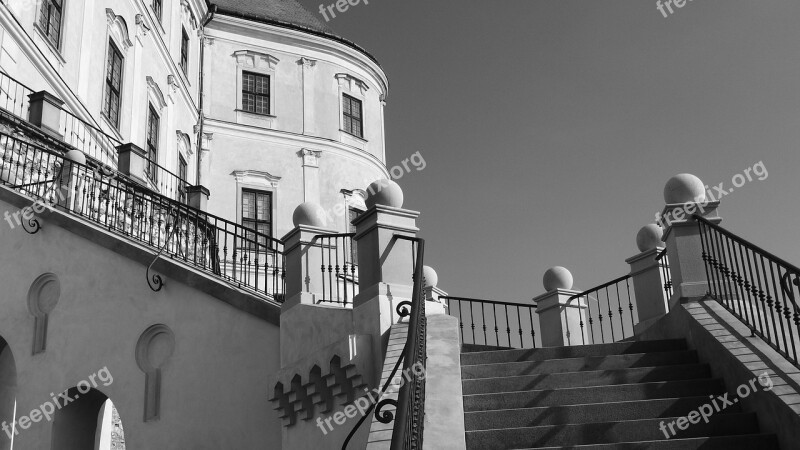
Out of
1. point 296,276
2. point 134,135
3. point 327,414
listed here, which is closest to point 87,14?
point 134,135

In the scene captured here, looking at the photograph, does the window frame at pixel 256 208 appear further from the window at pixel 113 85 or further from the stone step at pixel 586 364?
the stone step at pixel 586 364

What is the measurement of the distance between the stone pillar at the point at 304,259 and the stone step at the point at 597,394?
11.6 feet

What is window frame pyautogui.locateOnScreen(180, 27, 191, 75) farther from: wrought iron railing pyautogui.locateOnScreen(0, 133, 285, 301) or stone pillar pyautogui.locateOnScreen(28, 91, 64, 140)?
wrought iron railing pyautogui.locateOnScreen(0, 133, 285, 301)

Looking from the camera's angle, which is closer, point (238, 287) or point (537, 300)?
point (238, 287)

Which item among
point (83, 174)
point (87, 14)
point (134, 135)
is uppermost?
point (87, 14)

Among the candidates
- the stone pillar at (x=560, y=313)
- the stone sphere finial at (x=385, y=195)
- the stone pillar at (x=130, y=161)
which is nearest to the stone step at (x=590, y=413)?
the stone sphere finial at (x=385, y=195)

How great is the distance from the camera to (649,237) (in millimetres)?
13656

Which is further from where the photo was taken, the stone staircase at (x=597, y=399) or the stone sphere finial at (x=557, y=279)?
the stone sphere finial at (x=557, y=279)

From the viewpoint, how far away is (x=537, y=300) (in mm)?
15836

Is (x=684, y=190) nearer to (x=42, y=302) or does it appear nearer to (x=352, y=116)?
(x=42, y=302)

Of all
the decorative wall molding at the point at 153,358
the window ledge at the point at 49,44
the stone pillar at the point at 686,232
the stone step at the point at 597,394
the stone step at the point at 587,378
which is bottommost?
the stone step at the point at 597,394

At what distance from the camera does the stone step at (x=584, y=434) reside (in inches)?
304

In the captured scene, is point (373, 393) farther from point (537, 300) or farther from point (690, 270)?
point (537, 300)

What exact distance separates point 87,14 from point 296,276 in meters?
12.0
